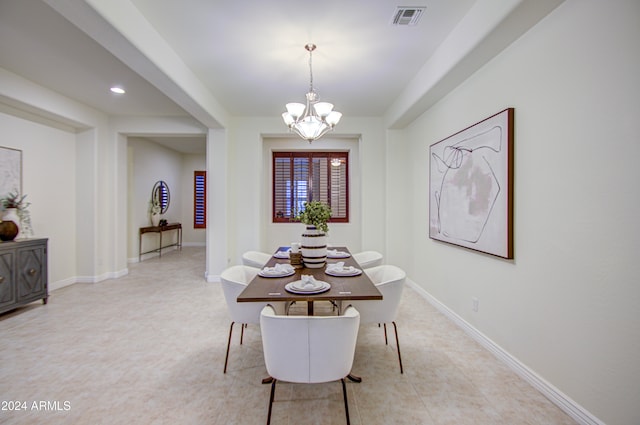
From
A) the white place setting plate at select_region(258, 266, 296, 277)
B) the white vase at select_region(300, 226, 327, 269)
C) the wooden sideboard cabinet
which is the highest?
the white vase at select_region(300, 226, 327, 269)

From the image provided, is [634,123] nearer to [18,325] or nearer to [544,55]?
[544,55]

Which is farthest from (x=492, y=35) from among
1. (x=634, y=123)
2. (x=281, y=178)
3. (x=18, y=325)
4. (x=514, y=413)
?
(x=18, y=325)

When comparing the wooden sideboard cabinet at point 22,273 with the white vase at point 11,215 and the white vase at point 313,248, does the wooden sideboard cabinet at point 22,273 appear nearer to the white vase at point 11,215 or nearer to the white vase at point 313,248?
the white vase at point 11,215

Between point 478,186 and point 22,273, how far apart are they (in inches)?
203

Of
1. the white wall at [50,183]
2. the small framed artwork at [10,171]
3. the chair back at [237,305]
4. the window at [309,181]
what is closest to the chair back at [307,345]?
the chair back at [237,305]

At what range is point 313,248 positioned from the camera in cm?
257

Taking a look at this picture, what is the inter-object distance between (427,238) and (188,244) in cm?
740

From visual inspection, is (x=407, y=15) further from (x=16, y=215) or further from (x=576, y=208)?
(x=16, y=215)

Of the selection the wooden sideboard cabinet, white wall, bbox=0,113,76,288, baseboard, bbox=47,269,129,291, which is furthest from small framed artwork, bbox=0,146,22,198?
baseboard, bbox=47,269,129,291

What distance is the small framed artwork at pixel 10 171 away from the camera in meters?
3.58

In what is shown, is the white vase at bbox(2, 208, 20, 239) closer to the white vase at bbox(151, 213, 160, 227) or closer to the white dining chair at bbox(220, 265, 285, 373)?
the white dining chair at bbox(220, 265, 285, 373)

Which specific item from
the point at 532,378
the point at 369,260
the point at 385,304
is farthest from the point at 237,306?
the point at 532,378

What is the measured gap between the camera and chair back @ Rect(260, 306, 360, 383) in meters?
1.46

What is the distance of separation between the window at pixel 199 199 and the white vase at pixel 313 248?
6974 mm
